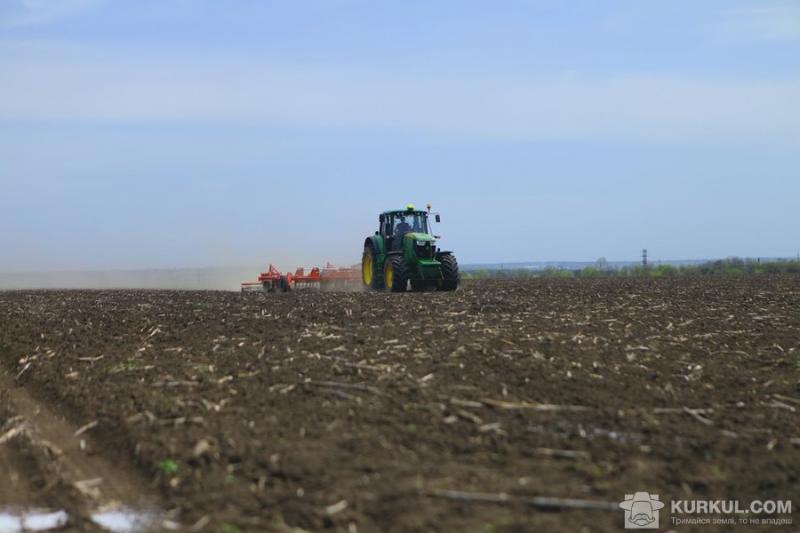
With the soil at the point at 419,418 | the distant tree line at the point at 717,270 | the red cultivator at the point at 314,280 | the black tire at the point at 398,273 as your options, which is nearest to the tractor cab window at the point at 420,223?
the black tire at the point at 398,273

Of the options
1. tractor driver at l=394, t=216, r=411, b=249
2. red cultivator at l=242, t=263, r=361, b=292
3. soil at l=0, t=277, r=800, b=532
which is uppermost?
tractor driver at l=394, t=216, r=411, b=249

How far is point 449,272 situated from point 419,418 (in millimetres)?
20800

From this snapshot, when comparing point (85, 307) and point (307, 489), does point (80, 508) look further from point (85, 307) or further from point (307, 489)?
point (85, 307)

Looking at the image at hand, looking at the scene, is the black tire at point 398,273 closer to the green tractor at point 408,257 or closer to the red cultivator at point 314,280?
the green tractor at point 408,257

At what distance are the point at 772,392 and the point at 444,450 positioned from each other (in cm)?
527

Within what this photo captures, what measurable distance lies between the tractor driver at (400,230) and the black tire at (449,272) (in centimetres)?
180

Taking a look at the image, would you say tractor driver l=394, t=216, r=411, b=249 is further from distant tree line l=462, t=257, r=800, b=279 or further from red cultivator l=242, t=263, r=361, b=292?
distant tree line l=462, t=257, r=800, b=279

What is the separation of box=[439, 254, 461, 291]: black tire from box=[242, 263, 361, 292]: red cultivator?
21.0ft

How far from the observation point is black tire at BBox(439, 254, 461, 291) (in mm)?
29797

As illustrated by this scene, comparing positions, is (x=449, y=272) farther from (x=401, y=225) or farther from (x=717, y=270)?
(x=717, y=270)

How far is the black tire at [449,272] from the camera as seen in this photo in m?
29.8

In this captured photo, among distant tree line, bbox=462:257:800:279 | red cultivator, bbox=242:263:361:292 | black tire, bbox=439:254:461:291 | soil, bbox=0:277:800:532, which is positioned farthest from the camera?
distant tree line, bbox=462:257:800:279

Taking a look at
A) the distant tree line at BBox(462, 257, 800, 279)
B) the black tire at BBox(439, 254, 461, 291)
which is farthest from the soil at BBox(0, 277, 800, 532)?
the distant tree line at BBox(462, 257, 800, 279)

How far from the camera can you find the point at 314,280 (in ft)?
118
